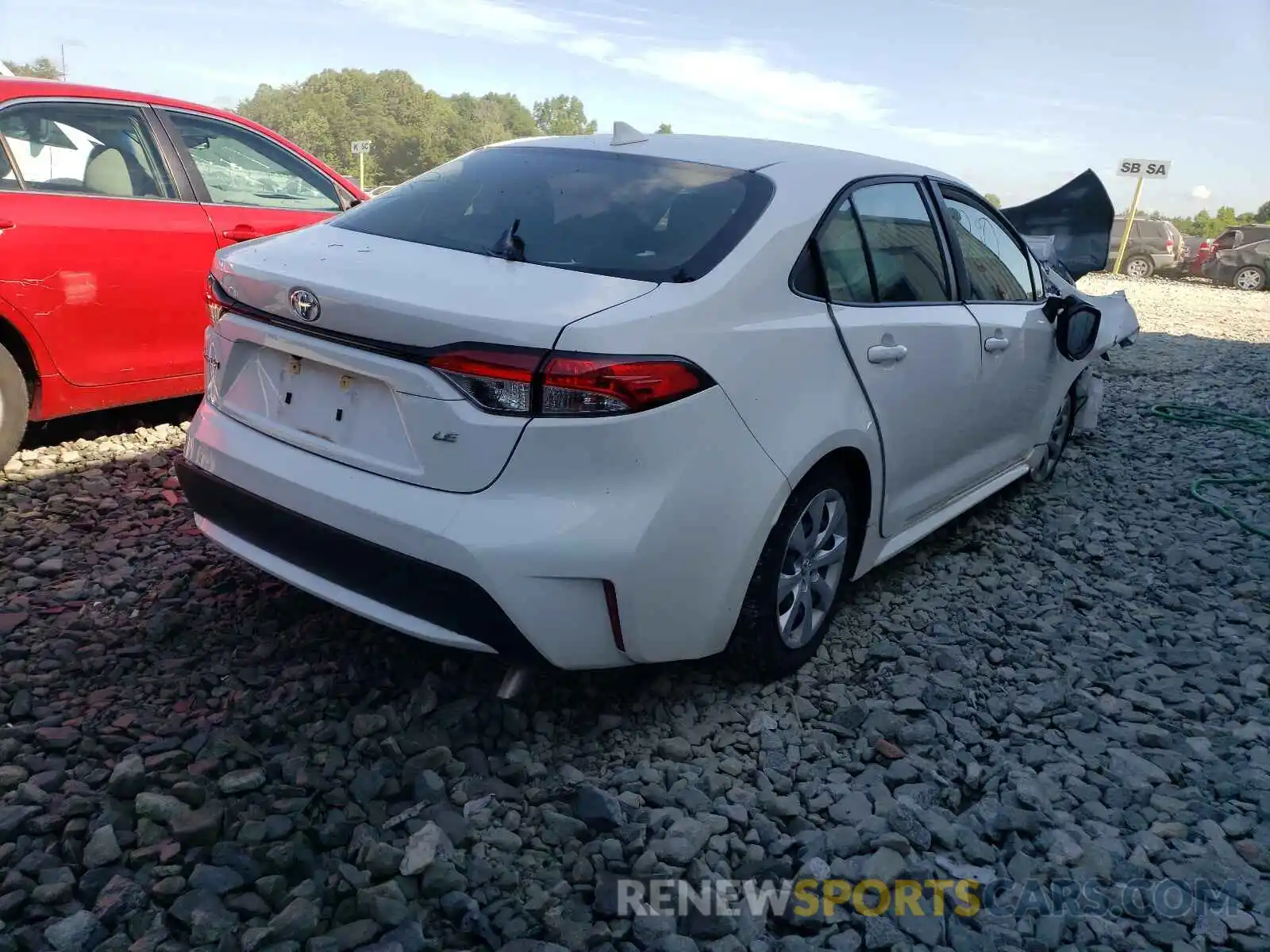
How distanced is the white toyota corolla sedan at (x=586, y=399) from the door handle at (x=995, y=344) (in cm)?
47

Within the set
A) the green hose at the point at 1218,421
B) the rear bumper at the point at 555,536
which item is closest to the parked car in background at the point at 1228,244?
the green hose at the point at 1218,421

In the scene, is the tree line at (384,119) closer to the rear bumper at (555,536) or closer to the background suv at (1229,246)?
the background suv at (1229,246)

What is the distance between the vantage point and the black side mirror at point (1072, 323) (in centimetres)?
455

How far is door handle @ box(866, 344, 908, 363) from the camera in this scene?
3041 millimetres

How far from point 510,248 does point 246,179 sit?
3.11 metres

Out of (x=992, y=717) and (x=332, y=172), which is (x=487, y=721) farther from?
(x=332, y=172)

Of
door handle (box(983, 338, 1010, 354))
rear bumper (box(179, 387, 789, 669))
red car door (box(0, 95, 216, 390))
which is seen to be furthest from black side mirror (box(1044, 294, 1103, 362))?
red car door (box(0, 95, 216, 390))

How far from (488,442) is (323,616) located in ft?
4.16

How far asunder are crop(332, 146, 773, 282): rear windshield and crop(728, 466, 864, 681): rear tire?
0.76 m

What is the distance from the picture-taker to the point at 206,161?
4.86m

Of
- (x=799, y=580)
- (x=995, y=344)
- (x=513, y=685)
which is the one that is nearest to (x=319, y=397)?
(x=513, y=685)

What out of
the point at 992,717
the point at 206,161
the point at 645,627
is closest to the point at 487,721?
the point at 645,627

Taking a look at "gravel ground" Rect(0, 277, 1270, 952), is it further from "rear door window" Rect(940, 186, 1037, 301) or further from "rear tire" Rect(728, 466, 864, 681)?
"rear door window" Rect(940, 186, 1037, 301)

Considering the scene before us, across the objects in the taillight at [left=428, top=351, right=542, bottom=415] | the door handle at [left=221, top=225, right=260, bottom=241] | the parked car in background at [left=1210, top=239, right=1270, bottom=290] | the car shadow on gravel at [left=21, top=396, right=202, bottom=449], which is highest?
the parked car in background at [left=1210, top=239, right=1270, bottom=290]
